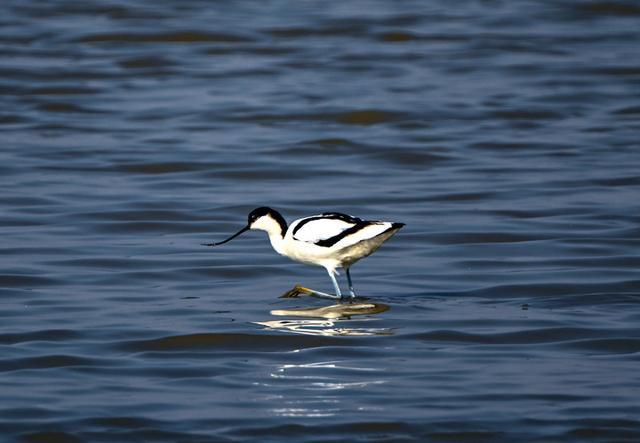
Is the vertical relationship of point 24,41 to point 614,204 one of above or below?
above

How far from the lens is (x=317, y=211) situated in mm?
14586

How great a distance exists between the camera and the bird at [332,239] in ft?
34.5

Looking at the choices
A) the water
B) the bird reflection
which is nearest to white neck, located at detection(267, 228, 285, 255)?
the water

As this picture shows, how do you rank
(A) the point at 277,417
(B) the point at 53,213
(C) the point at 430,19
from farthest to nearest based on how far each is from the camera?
(C) the point at 430,19 < (B) the point at 53,213 < (A) the point at 277,417

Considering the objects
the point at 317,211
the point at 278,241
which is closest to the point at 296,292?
the point at 278,241

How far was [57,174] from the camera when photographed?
16547 millimetres

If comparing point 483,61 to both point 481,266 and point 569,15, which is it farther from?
point 481,266

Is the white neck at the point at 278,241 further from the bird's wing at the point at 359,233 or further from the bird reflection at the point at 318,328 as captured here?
the bird reflection at the point at 318,328

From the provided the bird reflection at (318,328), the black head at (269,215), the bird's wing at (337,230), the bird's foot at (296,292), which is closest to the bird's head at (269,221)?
the black head at (269,215)

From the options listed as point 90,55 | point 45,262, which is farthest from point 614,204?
point 90,55

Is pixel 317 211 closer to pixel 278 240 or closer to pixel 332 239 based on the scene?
pixel 278 240

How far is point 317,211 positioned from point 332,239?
4.00 meters

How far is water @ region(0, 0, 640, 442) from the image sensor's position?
8.35m

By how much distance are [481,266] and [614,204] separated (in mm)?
3083
